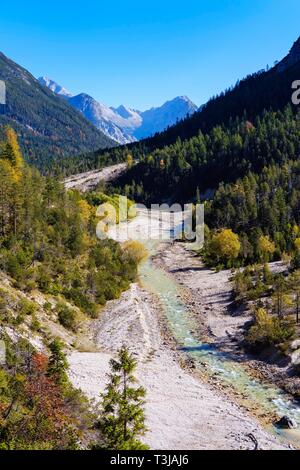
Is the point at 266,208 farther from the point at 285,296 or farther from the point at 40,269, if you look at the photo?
the point at 40,269

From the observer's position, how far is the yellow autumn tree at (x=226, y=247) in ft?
294

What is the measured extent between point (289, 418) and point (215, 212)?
96.2 meters

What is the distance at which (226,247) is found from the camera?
8969 centimetres

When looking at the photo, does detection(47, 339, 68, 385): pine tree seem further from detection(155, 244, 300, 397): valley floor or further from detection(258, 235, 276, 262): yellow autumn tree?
detection(258, 235, 276, 262): yellow autumn tree

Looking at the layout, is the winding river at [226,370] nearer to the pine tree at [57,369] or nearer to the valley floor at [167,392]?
the valley floor at [167,392]

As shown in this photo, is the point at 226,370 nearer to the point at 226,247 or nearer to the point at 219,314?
the point at 219,314

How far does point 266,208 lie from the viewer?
106 metres

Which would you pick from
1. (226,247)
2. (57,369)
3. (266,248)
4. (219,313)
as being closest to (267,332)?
(219,313)

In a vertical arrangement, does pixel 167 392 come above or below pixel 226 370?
above

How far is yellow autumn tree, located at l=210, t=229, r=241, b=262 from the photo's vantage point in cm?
8975

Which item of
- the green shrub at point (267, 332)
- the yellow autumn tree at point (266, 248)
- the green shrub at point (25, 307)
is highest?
the yellow autumn tree at point (266, 248)

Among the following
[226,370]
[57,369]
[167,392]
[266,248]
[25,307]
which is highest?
[266,248]

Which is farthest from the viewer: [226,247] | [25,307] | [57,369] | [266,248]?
[226,247]

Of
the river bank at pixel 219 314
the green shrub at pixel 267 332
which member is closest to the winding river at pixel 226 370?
the river bank at pixel 219 314
